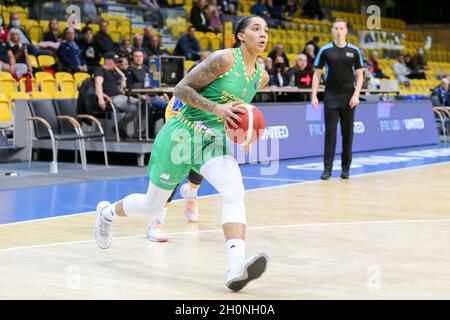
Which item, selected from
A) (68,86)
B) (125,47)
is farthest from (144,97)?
(125,47)

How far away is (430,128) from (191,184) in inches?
489

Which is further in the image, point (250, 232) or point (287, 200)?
point (287, 200)

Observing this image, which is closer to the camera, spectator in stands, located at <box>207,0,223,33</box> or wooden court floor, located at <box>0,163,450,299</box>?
wooden court floor, located at <box>0,163,450,299</box>

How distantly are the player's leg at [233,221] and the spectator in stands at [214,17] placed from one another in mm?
16161

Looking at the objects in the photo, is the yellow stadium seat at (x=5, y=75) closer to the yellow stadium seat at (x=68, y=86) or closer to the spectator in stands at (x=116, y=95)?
the yellow stadium seat at (x=68, y=86)

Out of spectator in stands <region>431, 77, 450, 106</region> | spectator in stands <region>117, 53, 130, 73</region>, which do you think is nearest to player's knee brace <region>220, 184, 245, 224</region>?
spectator in stands <region>117, 53, 130, 73</region>

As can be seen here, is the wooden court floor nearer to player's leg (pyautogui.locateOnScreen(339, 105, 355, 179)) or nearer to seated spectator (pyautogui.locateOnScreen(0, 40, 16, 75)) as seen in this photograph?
player's leg (pyautogui.locateOnScreen(339, 105, 355, 179))

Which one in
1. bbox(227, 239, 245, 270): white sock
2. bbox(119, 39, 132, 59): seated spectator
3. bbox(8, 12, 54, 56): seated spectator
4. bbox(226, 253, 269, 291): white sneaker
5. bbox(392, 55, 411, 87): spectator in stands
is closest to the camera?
bbox(226, 253, 269, 291): white sneaker

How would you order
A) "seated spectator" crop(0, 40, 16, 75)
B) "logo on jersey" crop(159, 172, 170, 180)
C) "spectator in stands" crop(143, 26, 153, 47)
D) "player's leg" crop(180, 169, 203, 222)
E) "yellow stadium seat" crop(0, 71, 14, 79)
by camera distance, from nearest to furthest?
"logo on jersey" crop(159, 172, 170, 180) → "player's leg" crop(180, 169, 203, 222) → "yellow stadium seat" crop(0, 71, 14, 79) → "seated spectator" crop(0, 40, 16, 75) → "spectator in stands" crop(143, 26, 153, 47)

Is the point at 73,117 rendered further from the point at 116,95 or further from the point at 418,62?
the point at 418,62

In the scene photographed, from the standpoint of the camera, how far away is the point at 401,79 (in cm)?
2562

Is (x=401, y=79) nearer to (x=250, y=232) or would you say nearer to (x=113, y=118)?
(x=113, y=118)

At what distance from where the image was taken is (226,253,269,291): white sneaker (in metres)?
5.32
